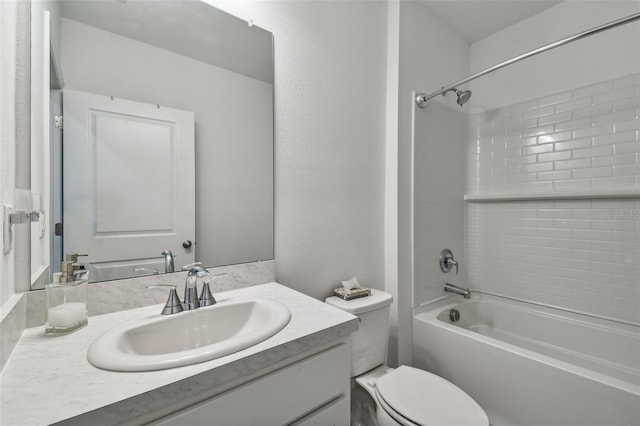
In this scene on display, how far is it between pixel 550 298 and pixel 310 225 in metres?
1.74

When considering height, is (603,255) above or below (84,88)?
below

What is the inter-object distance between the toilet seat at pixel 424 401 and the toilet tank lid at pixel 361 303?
11.7 inches

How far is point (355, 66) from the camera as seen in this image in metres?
1.57

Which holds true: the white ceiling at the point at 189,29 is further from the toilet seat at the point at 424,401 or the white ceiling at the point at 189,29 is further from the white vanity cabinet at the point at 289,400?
the toilet seat at the point at 424,401

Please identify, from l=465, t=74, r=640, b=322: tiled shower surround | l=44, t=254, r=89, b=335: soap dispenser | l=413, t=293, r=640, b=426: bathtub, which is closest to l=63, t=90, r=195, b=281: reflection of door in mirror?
l=44, t=254, r=89, b=335: soap dispenser

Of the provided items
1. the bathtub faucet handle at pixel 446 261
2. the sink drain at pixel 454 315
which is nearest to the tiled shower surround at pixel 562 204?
the bathtub faucet handle at pixel 446 261

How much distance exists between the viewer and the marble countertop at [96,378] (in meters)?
0.46

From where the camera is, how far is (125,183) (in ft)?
3.03

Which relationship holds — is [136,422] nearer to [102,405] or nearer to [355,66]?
[102,405]

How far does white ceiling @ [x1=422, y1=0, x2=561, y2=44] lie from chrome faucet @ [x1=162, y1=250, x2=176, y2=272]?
2127mm

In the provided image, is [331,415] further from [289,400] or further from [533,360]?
[533,360]

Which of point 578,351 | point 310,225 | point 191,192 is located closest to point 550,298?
point 578,351

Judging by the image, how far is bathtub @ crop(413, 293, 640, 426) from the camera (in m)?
1.07

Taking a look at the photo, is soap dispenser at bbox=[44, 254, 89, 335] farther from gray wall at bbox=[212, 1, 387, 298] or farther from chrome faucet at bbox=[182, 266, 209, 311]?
gray wall at bbox=[212, 1, 387, 298]
